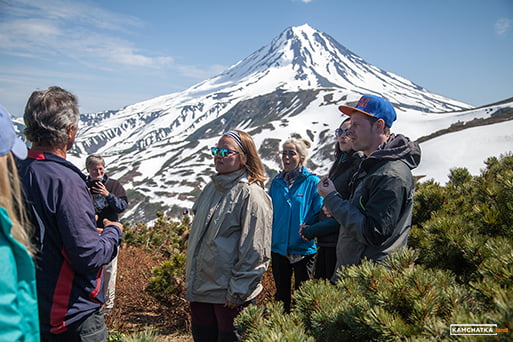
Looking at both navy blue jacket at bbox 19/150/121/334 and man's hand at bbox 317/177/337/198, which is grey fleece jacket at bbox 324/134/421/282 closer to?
man's hand at bbox 317/177/337/198

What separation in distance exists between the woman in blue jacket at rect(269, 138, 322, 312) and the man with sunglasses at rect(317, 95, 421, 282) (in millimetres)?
1365

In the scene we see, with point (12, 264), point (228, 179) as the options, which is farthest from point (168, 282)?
point (12, 264)

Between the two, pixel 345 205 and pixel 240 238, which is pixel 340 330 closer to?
pixel 345 205

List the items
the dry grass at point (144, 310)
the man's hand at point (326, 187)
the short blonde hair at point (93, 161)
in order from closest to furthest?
1. the man's hand at point (326, 187)
2. the dry grass at point (144, 310)
3. the short blonde hair at point (93, 161)

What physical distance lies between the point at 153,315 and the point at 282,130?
109586 mm

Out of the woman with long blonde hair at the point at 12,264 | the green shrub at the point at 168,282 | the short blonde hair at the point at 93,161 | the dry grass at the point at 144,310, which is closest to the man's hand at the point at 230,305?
the dry grass at the point at 144,310

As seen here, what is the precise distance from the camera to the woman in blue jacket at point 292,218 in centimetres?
420

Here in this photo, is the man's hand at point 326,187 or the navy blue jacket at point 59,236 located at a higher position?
the man's hand at point 326,187

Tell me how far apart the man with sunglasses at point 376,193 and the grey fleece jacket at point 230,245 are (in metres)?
0.62

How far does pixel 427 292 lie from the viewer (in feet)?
5.12

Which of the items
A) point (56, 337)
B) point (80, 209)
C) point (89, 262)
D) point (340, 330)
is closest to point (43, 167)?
point (80, 209)

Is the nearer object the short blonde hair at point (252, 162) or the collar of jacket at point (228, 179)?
the collar of jacket at point (228, 179)

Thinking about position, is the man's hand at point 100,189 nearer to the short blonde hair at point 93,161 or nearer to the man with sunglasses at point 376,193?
the short blonde hair at point 93,161

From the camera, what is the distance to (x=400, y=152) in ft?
8.70
